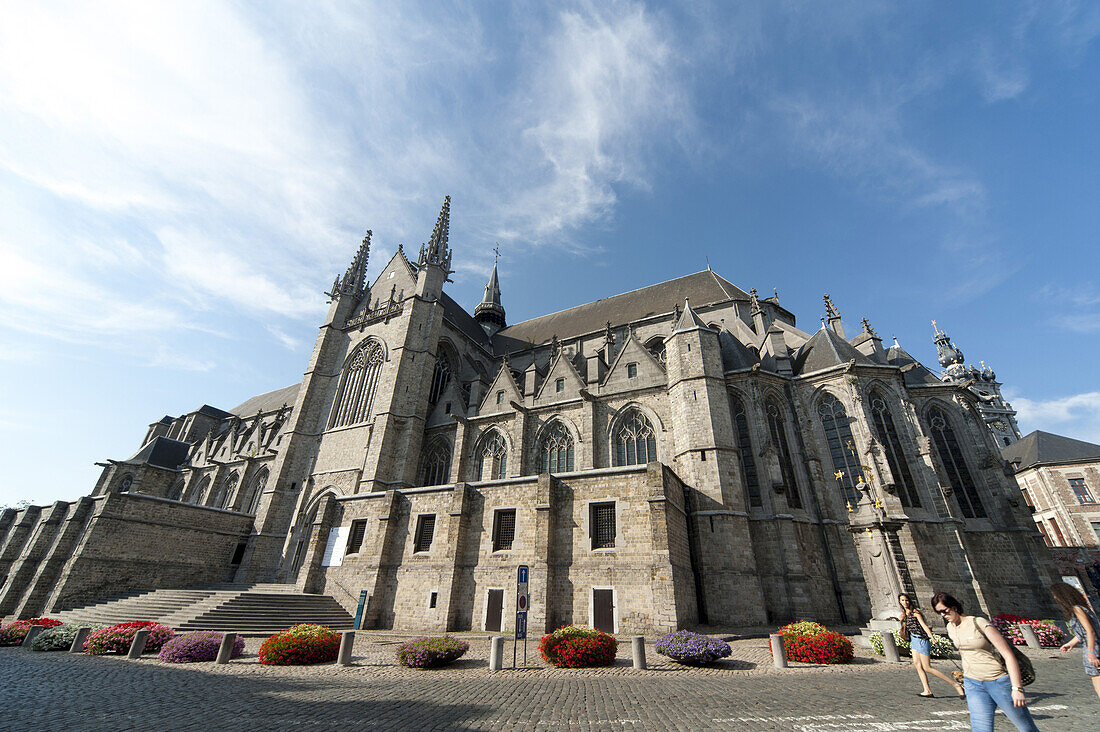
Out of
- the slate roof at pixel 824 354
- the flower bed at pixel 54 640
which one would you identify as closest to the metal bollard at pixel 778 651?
the slate roof at pixel 824 354

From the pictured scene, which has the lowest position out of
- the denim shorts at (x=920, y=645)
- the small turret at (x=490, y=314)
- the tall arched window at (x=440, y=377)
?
the denim shorts at (x=920, y=645)

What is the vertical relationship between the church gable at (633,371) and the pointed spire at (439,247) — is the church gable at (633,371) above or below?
below

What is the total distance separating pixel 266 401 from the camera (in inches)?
1941

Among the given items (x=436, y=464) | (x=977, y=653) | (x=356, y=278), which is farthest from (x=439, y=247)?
(x=977, y=653)

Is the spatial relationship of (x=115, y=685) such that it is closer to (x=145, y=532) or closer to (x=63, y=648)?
(x=63, y=648)

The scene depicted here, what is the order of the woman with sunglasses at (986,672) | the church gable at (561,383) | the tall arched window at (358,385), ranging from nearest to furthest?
the woman with sunglasses at (986,672)
the church gable at (561,383)
the tall arched window at (358,385)

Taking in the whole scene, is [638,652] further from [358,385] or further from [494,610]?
[358,385]

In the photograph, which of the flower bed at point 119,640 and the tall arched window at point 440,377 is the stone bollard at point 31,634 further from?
the tall arched window at point 440,377

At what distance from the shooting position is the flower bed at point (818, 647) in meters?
10.4

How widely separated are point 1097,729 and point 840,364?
1750 cm

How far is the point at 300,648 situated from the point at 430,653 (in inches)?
138

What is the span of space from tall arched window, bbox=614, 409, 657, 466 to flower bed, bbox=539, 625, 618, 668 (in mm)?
11009

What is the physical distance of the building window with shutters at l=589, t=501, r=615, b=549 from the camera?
1525 centimetres

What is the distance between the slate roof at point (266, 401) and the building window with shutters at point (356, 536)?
2904 centimetres
